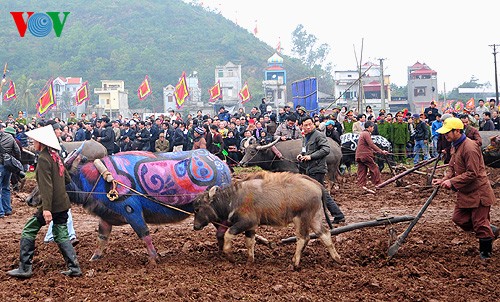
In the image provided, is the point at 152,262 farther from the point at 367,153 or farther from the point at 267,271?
the point at 367,153

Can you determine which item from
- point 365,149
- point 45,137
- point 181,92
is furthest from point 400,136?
point 181,92

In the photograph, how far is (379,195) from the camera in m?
14.1

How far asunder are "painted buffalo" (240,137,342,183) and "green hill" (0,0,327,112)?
61.2 metres

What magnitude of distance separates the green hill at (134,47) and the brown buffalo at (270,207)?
6732 centimetres

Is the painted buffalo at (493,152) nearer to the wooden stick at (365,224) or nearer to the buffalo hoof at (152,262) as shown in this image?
the wooden stick at (365,224)

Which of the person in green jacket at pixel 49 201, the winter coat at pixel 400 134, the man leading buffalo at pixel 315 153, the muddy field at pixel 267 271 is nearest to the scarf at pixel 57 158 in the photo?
the person in green jacket at pixel 49 201

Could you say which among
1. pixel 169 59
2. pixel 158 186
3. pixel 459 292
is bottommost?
pixel 459 292

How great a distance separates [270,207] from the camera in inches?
326

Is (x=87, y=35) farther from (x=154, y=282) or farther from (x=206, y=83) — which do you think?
(x=154, y=282)

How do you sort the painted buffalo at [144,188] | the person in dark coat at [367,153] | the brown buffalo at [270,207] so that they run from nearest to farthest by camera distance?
1. the brown buffalo at [270,207]
2. the painted buffalo at [144,188]
3. the person in dark coat at [367,153]

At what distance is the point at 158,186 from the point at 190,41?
100056 mm

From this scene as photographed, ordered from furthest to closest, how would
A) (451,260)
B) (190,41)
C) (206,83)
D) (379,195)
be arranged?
(190,41), (206,83), (379,195), (451,260)

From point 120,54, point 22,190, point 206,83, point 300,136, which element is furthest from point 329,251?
point 120,54

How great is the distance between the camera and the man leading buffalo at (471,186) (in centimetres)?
811
